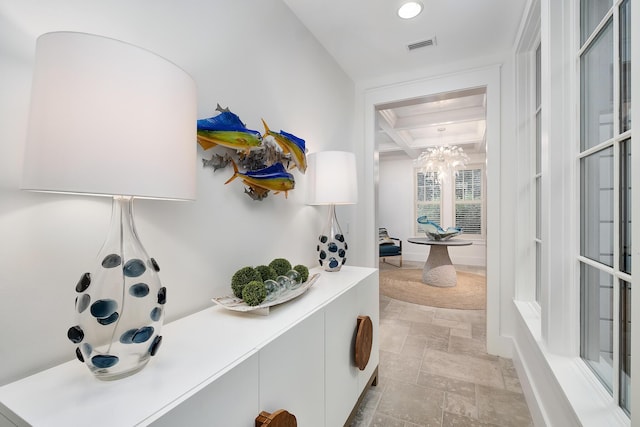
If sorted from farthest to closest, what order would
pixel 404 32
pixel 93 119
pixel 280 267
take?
1. pixel 404 32
2. pixel 280 267
3. pixel 93 119

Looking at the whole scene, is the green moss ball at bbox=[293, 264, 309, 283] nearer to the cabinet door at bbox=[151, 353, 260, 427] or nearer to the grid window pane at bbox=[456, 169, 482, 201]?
the cabinet door at bbox=[151, 353, 260, 427]

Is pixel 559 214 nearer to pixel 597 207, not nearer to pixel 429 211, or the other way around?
pixel 597 207

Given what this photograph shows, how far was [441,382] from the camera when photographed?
1975mm

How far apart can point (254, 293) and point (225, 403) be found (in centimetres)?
42

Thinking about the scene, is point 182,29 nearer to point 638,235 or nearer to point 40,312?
point 40,312

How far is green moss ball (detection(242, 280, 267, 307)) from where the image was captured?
3.56 ft

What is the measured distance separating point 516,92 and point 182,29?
2.38 metres

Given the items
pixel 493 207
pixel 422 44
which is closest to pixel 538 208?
pixel 493 207

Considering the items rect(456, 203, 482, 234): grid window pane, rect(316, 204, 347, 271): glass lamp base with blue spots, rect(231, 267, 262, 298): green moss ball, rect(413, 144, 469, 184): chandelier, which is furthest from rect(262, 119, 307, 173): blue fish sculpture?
rect(456, 203, 482, 234): grid window pane

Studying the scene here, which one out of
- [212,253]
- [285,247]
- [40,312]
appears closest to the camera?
[40,312]

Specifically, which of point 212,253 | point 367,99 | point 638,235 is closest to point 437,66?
point 367,99

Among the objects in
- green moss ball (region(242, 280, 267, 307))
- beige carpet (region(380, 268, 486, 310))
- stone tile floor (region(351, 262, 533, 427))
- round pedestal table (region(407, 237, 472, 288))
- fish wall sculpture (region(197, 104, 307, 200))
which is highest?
fish wall sculpture (region(197, 104, 307, 200))

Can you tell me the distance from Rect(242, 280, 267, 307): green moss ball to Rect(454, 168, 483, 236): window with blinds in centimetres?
630

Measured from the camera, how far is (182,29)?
1.15m
